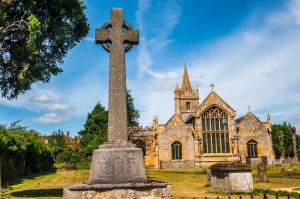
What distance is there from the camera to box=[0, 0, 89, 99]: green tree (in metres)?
13.5

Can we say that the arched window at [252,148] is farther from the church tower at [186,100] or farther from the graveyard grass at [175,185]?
the church tower at [186,100]

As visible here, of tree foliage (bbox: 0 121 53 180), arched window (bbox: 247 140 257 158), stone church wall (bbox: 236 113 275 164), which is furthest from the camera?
arched window (bbox: 247 140 257 158)

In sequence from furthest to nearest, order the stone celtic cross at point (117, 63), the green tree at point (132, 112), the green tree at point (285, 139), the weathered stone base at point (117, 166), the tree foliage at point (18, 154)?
1. the green tree at point (285, 139)
2. the green tree at point (132, 112)
3. the tree foliage at point (18, 154)
4. the stone celtic cross at point (117, 63)
5. the weathered stone base at point (117, 166)

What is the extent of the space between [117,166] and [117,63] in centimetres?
294

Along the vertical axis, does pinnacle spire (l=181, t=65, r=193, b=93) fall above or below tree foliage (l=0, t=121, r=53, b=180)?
above

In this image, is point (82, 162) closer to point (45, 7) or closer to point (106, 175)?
point (45, 7)

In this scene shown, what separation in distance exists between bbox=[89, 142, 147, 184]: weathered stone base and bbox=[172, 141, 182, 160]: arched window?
1360 inches

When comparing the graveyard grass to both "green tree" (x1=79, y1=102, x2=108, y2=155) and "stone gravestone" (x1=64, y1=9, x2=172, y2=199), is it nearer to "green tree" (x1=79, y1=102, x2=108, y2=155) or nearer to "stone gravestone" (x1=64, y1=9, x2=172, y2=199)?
"stone gravestone" (x1=64, y1=9, x2=172, y2=199)

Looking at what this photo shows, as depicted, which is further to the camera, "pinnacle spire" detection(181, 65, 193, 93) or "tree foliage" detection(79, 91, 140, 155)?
"pinnacle spire" detection(181, 65, 193, 93)

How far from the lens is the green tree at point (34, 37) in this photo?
13.5 m

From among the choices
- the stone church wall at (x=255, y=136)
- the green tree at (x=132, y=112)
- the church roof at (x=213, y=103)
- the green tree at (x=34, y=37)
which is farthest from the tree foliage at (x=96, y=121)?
the green tree at (x=34, y=37)

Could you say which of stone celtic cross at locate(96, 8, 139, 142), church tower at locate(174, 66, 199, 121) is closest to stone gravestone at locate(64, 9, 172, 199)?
stone celtic cross at locate(96, 8, 139, 142)

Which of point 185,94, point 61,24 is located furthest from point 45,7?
point 185,94

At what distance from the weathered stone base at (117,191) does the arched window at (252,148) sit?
1485 inches
